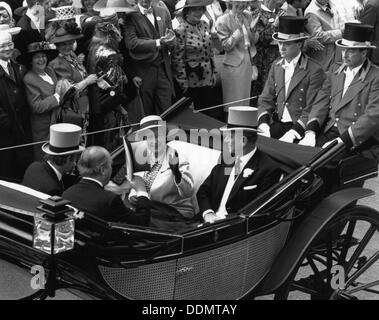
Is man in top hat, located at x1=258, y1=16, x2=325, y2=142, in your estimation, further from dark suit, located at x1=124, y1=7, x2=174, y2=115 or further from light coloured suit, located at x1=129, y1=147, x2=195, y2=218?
dark suit, located at x1=124, y1=7, x2=174, y2=115

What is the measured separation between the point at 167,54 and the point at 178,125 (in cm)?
232

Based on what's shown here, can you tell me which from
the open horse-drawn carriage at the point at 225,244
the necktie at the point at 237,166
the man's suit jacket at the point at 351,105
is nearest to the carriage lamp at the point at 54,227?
the open horse-drawn carriage at the point at 225,244

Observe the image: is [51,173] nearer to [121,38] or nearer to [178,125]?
[178,125]

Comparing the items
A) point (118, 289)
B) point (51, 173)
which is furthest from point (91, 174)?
point (118, 289)

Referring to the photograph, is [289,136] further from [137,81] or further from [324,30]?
[324,30]

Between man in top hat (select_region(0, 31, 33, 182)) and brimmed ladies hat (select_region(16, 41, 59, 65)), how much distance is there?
→ 74 mm

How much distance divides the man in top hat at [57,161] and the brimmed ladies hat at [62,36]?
2.07 meters

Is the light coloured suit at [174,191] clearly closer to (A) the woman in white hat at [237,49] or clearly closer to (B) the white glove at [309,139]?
(B) the white glove at [309,139]

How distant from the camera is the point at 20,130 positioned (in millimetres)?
6633

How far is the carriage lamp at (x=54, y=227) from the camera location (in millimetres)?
3861

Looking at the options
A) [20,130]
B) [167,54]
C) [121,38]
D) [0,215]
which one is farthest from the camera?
[167,54]

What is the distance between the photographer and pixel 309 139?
612 centimetres

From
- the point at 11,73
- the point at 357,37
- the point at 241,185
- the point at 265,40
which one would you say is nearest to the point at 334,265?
the point at 241,185

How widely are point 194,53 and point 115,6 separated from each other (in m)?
1.02
